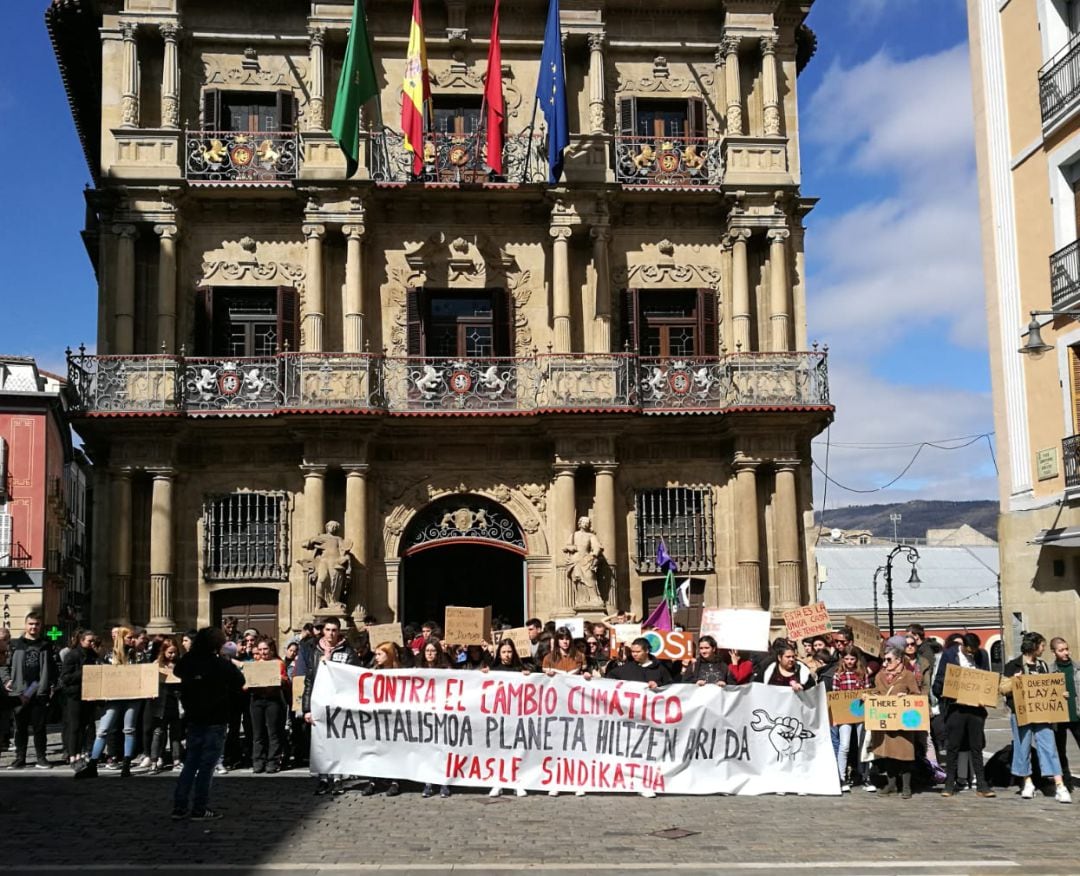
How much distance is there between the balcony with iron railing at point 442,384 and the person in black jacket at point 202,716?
12.6 meters

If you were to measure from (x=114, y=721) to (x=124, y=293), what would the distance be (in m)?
12.4

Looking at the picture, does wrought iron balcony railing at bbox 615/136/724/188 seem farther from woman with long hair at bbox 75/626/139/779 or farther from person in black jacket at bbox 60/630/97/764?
woman with long hair at bbox 75/626/139/779

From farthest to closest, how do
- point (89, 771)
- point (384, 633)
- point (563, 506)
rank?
point (563, 506) < point (384, 633) < point (89, 771)

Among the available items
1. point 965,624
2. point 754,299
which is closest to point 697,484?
point 754,299

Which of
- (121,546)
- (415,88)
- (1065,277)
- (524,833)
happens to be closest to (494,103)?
(415,88)

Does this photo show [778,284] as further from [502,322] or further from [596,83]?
[502,322]

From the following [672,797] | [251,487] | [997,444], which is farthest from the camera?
[251,487]

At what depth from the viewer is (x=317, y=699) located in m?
14.5

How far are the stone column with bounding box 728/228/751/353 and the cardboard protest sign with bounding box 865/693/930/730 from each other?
13.4m

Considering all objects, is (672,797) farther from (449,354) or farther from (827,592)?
(827,592)

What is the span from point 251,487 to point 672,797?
47.7 ft

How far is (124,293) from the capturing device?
2586 cm

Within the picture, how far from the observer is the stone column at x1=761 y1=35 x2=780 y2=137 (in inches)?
1072

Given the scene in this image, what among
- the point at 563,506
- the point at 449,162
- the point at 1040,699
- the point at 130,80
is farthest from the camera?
the point at 449,162
